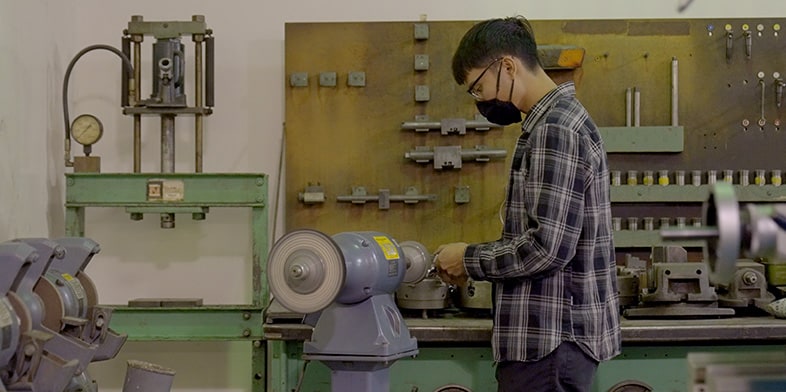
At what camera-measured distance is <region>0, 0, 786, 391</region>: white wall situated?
3.44 metres

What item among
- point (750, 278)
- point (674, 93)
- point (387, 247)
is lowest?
point (750, 278)

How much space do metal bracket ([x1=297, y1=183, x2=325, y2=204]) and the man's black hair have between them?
1.30 metres

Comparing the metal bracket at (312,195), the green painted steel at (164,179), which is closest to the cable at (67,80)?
the green painted steel at (164,179)

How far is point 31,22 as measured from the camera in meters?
3.07

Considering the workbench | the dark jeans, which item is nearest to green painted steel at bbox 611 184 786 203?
the workbench

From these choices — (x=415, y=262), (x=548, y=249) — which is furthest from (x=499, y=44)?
(x=415, y=262)

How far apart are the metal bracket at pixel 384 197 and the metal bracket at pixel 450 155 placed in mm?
115

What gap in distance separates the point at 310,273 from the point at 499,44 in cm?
69

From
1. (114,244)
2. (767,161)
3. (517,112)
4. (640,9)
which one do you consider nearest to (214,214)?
(114,244)

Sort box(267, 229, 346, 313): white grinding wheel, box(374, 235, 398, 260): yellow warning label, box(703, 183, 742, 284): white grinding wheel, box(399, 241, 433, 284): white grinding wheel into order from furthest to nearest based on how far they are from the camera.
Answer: box(399, 241, 433, 284): white grinding wheel → box(374, 235, 398, 260): yellow warning label → box(267, 229, 346, 313): white grinding wheel → box(703, 183, 742, 284): white grinding wheel

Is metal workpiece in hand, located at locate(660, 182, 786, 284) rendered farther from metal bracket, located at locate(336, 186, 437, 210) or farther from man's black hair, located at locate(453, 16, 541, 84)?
metal bracket, located at locate(336, 186, 437, 210)

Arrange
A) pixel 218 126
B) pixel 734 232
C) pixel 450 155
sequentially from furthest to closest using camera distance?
1. pixel 218 126
2. pixel 450 155
3. pixel 734 232

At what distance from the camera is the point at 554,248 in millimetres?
1911

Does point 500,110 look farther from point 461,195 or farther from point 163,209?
point 163,209
